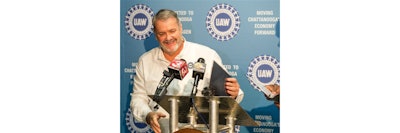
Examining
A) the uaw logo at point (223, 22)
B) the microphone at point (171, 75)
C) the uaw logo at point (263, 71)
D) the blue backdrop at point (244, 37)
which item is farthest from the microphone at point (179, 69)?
the uaw logo at point (263, 71)

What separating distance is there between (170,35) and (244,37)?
501mm

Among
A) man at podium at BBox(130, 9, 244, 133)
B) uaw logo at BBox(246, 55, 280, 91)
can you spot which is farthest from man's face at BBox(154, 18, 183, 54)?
uaw logo at BBox(246, 55, 280, 91)

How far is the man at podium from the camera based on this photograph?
4152mm

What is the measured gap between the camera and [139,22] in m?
4.30

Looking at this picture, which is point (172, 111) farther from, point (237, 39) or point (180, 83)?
point (237, 39)

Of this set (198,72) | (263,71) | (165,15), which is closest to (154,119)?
(198,72)

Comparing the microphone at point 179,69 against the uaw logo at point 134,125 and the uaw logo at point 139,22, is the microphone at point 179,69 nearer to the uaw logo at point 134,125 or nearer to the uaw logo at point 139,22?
the uaw logo at point 139,22

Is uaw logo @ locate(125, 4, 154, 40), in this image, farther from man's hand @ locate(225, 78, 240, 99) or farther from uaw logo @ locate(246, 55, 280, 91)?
uaw logo @ locate(246, 55, 280, 91)

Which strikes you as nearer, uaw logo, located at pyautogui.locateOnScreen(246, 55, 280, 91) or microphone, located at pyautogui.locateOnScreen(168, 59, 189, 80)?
uaw logo, located at pyautogui.locateOnScreen(246, 55, 280, 91)

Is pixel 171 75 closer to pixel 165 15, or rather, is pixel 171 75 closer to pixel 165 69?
pixel 165 69

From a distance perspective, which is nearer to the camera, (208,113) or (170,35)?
(208,113)

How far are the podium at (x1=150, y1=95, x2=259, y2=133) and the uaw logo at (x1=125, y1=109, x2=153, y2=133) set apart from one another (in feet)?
0.94

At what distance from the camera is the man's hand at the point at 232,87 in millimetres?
4125

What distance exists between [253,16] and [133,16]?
0.84 metres
